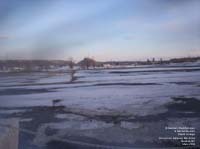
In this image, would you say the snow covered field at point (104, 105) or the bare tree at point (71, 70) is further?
the bare tree at point (71, 70)

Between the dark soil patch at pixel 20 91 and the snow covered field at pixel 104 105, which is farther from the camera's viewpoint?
the dark soil patch at pixel 20 91

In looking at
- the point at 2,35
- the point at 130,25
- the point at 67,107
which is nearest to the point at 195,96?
the point at 130,25

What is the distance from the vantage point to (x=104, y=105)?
7.25ft

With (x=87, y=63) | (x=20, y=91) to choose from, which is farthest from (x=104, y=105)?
(x=20, y=91)

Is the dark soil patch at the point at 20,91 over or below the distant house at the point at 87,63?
below

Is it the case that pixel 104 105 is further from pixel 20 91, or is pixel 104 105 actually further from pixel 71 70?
pixel 20 91

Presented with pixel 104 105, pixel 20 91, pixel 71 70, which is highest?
pixel 71 70

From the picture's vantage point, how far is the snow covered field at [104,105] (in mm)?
2105

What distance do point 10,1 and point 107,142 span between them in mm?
1555

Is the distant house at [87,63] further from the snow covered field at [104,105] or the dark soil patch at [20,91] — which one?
the dark soil patch at [20,91]

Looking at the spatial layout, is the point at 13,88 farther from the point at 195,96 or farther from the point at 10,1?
the point at 195,96

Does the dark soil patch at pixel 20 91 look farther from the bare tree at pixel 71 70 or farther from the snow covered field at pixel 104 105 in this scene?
the bare tree at pixel 71 70

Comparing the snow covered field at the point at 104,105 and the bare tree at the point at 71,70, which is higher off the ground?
the bare tree at the point at 71,70

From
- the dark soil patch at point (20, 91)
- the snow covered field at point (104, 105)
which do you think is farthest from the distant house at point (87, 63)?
the dark soil patch at point (20, 91)
